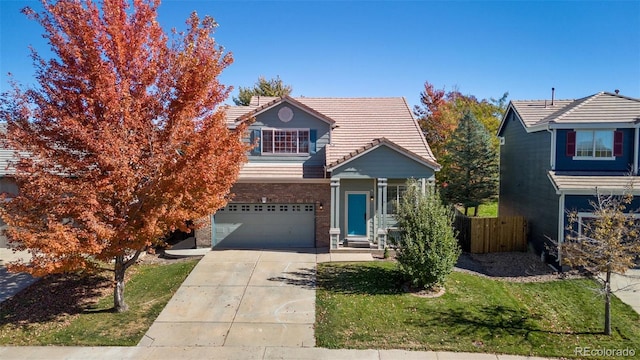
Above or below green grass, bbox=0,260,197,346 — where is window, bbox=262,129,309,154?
above

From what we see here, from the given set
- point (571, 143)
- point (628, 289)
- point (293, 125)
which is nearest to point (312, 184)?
point (293, 125)

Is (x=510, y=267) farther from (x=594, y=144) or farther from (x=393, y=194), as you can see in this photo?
(x=594, y=144)

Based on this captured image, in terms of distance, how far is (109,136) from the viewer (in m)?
9.08

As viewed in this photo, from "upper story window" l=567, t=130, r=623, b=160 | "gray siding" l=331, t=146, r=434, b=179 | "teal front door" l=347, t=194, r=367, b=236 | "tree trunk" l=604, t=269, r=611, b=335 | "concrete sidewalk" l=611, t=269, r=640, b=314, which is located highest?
"upper story window" l=567, t=130, r=623, b=160

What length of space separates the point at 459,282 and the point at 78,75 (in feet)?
39.2

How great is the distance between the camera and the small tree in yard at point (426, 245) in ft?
38.4

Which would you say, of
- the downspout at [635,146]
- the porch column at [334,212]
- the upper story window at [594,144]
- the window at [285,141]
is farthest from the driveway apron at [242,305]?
the downspout at [635,146]

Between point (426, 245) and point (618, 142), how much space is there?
31.5 ft

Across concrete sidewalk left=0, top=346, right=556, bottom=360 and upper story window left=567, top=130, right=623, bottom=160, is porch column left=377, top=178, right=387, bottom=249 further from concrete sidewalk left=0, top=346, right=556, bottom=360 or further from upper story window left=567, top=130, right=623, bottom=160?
concrete sidewalk left=0, top=346, right=556, bottom=360

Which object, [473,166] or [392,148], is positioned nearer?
[392,148]

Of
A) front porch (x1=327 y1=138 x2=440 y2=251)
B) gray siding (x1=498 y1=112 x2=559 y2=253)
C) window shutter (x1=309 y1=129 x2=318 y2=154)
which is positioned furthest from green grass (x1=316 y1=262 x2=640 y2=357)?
window shutter (x1=309 y1=129 x2=318 y2=154)

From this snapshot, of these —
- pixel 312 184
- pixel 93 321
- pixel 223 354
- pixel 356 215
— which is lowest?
pixel 223 354

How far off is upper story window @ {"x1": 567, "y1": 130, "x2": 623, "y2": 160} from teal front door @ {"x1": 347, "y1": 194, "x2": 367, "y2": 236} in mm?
8255

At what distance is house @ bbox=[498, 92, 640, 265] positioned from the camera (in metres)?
14.9
